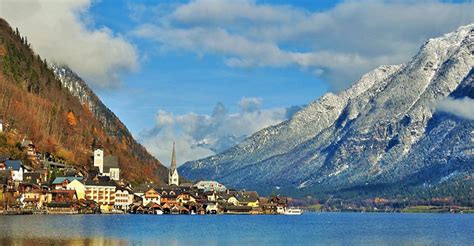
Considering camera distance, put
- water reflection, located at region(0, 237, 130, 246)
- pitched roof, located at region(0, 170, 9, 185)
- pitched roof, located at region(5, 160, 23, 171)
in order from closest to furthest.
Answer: water reflection, located at region(0, 237, 130, 246)
pitched roof, located at region(0, 170, 9, 185)
pitched roof, located at region(5, 160, 23, 171)

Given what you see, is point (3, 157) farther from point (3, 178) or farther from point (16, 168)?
point (3, 178)

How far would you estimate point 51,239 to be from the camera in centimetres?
9419

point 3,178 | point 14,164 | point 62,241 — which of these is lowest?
point 62,241

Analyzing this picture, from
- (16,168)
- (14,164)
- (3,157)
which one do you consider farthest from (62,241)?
(3,157)

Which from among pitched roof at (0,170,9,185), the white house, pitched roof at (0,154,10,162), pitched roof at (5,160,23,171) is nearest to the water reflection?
pitched roof at (0,170,9,185)

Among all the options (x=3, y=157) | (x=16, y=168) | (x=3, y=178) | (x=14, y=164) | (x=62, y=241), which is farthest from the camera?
(x=3, y=157)

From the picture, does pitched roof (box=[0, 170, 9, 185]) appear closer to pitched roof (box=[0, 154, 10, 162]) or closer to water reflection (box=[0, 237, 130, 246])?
pitched roof (box=[0, 154, 10, 162])

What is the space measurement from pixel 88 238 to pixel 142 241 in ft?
20.1

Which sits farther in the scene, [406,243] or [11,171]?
[11,171]

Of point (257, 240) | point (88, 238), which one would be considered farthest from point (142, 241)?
point (257, 240)

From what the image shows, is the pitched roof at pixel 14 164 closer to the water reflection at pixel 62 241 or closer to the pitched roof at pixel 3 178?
the pitched roof at pixel 3 178

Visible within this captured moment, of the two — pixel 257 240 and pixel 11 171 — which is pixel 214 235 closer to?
pixel 257 240

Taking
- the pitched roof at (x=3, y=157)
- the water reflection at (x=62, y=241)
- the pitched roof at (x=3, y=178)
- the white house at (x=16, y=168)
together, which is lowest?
the water reflection at (x=62, y=241)

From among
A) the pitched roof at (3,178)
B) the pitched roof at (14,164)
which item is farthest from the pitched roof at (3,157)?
the pitched roof at (3,178)
